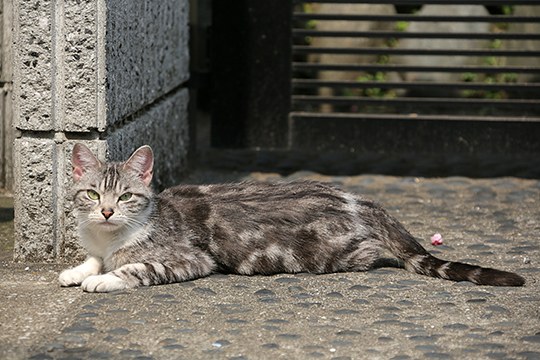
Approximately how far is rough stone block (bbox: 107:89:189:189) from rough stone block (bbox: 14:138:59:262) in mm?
337

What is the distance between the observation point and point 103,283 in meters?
4.91

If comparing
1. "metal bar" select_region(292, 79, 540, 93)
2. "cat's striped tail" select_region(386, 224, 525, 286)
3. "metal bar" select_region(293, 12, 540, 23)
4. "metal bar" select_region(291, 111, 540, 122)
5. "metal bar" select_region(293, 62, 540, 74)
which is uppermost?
"metal bar" select_region(293, 12, 540, 23)

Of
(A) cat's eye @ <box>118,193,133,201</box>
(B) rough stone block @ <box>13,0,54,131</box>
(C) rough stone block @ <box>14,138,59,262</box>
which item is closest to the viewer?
(A) cat's eye @ <box>118,193,133,201</box>

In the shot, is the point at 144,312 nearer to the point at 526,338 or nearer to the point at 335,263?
the point at 335,263

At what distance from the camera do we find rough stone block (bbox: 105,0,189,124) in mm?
5629

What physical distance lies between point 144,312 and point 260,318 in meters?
0.50

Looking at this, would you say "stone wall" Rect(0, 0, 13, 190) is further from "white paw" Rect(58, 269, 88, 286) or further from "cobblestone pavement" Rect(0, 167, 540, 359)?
"white paw" Rect(58, 269, 88, 286)

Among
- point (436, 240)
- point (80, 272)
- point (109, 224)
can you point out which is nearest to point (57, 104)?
point (109, 224)

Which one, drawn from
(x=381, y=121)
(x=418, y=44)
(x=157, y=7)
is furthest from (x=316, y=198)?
(x=418, y=44)

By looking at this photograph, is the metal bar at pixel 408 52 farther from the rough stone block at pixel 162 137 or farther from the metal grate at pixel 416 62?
the rough stone block at pixel 162 137

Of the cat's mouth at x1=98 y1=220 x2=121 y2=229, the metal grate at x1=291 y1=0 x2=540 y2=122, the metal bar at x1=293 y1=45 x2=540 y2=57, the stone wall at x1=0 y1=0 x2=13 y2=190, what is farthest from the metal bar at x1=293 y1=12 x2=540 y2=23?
the cat's mouth at x1=98 y1=220 x2=121 y2=229

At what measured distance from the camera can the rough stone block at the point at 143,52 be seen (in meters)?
5.63

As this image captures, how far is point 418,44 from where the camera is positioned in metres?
9.97

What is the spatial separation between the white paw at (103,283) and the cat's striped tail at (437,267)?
4.44 feet
